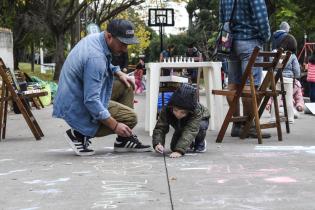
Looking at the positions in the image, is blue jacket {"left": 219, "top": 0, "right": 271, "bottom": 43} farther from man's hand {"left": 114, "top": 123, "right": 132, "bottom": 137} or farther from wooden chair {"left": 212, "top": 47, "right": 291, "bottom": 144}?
man's hand {"left": 114, "top": 123, "right": 132, "bottom": 137}

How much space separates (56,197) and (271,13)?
22301 millimetres

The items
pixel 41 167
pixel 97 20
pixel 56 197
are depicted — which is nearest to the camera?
pixel 56 197

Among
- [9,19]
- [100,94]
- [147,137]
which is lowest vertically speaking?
[147,137]

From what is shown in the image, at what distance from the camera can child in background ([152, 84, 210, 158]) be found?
19.7ft

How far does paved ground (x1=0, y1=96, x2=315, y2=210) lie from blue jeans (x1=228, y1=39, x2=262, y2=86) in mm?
874

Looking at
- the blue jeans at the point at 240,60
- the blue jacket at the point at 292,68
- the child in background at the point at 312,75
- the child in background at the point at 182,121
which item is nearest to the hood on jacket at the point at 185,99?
the child in background at the point at 182,121

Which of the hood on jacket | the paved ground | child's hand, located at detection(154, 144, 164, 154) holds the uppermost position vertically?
the hood on jacket

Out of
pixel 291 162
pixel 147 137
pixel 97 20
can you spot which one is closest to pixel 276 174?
pixel 291 162

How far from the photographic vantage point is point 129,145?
21.6ft

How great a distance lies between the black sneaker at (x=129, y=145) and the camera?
6582 millimetres

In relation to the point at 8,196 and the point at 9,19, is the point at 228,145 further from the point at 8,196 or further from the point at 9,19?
the point at 9,19

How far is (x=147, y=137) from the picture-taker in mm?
8039

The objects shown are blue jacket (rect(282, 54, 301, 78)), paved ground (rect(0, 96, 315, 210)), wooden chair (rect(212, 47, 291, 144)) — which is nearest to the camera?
paved ground (rect(0, 96, 315, 210))

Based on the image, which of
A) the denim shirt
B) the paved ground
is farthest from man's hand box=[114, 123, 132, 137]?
the paved ground
